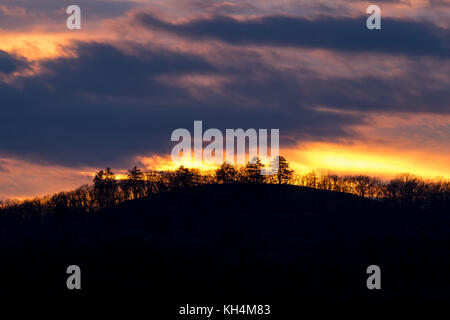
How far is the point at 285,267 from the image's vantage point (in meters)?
164

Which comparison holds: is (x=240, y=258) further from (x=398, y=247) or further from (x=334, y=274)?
(x=398, y=247)

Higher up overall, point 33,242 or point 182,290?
point 33,242

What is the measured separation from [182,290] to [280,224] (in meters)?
55.1

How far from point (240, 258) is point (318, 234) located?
1229 inches

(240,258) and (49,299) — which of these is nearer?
(49,299)

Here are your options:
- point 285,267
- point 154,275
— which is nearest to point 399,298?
point 285,267

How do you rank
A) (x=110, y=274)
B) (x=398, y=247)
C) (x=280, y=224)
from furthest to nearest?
(x=280, y=224) → (x=398, y=247) → (x=110, y=274)

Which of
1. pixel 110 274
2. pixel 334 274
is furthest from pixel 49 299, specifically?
pixel 334 274

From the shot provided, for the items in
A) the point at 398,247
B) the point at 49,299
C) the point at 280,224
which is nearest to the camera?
the point at 49,299

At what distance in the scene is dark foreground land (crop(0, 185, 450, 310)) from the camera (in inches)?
5881

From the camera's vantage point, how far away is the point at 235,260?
168625 mm

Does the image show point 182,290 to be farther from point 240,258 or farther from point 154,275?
point 240,258

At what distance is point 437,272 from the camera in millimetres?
168250

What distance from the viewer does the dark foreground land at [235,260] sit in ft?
490
